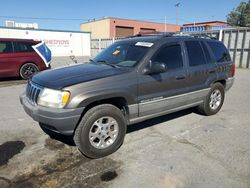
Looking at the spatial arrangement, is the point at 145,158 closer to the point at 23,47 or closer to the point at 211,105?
the point at 211,105

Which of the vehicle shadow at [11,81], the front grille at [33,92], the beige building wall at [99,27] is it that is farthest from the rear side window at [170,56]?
the beige building wall at [99,27]

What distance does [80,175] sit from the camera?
9.90ft

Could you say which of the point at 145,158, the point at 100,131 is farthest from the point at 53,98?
the point at 145,158

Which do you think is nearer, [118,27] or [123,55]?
[123,55]

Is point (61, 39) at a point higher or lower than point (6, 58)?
higher

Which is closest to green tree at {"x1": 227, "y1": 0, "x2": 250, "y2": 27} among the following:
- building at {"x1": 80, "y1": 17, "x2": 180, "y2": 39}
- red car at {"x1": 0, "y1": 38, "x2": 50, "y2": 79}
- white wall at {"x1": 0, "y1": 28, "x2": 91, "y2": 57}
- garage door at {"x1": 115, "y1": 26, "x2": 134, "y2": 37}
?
building at {"x1": 80, "y1": 17, "x2": 180, "y2": 39}

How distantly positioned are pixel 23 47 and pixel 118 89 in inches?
327

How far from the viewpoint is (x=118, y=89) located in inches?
136

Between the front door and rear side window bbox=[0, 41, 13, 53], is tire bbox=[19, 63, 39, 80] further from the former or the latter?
rear side window bbox=[0, 41, 13, 53]

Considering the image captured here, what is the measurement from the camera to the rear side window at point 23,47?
394 inches

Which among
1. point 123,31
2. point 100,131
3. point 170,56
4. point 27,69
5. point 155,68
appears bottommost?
point 100,131

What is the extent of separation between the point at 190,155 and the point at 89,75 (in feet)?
6.53

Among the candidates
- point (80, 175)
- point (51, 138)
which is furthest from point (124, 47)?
point (80, 175)

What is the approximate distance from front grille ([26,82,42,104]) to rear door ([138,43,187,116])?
5.20 feet
